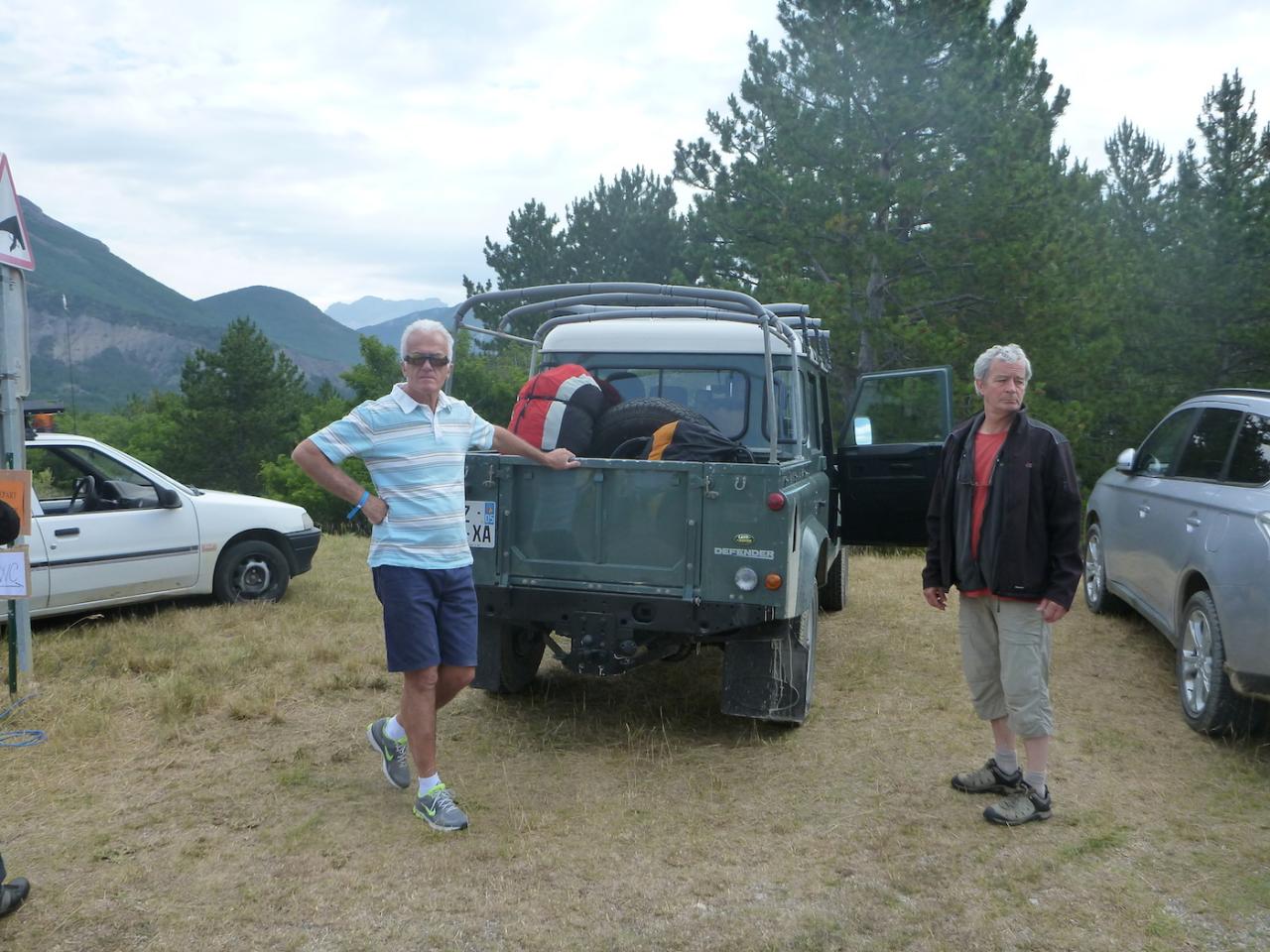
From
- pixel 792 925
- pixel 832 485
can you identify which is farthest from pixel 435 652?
pixel 832 485

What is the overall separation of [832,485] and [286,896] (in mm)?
4750

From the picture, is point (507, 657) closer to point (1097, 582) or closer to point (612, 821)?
point (612, 821)

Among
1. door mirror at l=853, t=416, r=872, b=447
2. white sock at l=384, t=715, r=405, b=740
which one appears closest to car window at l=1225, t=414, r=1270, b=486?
door mirror at l=853, t=416, r=872, b=447

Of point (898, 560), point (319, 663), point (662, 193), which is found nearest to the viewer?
point (319, 663)

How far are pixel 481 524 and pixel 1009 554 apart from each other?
2.23 m

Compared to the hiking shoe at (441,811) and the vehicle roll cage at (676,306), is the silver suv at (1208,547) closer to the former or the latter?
the vehicle roll cage at (676,306)

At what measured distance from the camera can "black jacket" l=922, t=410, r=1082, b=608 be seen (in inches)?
148

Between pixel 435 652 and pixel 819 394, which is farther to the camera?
pixel 819 394

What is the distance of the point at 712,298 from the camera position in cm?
460

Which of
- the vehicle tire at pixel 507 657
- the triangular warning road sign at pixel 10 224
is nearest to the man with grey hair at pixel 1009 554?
the vehicle tire at pixel 507 657

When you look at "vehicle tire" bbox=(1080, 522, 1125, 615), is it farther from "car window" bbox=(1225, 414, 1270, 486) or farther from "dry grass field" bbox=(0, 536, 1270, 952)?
"car window" bbox=(1225, 414, 1270, 486)

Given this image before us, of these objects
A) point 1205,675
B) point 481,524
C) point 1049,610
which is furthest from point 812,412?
point 1049,610

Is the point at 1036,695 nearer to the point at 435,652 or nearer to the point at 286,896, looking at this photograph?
the point at 435,652

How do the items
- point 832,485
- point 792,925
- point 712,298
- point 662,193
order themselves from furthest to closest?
point 662,193
point 832,485
point 712,298
point 792,925
